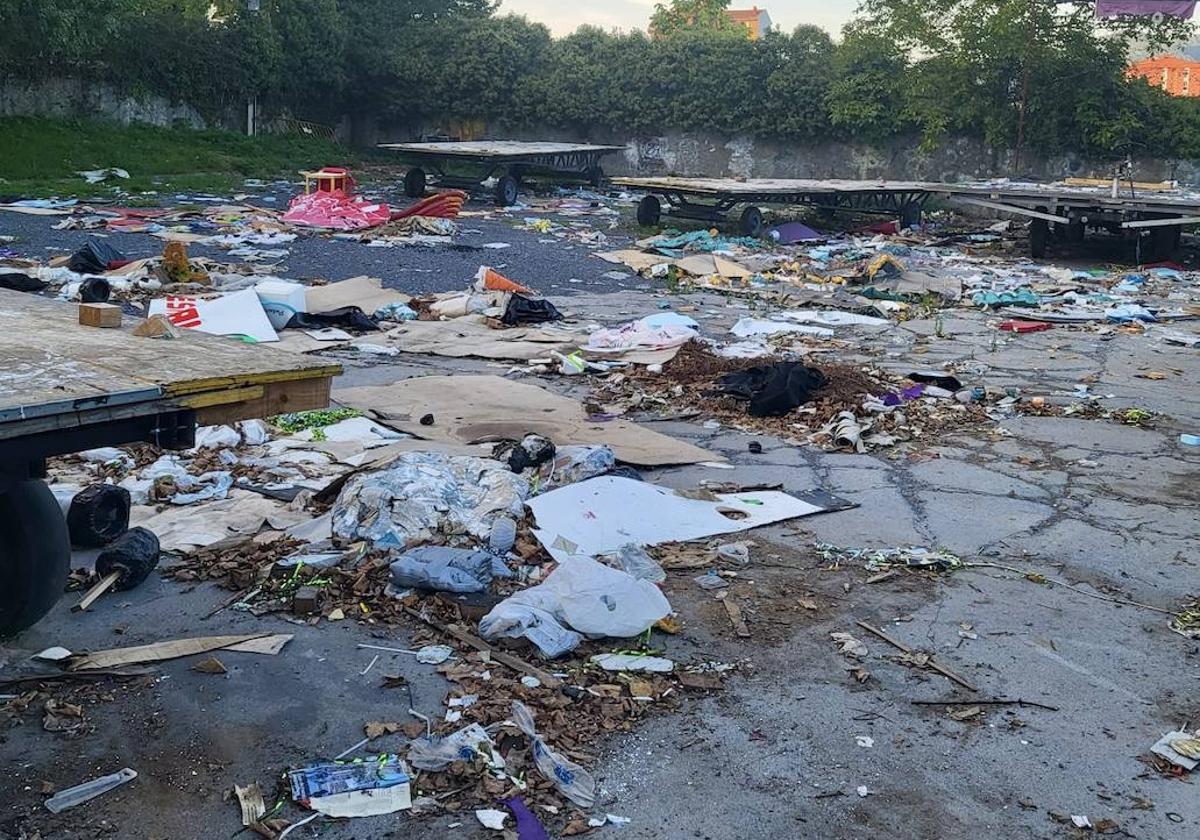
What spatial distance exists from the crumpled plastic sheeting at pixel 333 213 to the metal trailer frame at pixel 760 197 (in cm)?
365

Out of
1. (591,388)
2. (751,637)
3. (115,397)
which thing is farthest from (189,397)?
(591,388)

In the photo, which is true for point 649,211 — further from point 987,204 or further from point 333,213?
point 987,204

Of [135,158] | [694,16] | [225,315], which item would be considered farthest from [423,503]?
[694,16]

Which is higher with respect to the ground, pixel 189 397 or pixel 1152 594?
pixel 189 397

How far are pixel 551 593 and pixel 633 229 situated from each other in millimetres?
14131

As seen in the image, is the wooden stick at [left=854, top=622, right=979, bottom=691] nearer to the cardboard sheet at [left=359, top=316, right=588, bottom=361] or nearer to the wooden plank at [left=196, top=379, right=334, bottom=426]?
the wooden plank at [left=196, top=379, right=334, bottom=426]

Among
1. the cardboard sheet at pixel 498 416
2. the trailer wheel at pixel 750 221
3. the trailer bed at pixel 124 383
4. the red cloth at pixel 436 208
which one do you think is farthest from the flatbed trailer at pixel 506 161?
the trailer bed at pixel 124 383

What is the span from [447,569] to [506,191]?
16.3 m

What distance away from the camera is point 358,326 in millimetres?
9242

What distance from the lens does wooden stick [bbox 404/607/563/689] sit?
11.3ft

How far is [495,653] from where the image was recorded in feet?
11.8

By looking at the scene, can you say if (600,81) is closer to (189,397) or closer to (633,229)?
(633,229)

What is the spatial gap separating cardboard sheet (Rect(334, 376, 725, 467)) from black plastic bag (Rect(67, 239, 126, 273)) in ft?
16.9

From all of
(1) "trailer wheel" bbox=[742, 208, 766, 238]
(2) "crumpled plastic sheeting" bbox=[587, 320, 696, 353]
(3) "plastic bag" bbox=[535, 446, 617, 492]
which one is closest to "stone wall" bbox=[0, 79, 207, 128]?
(1) "trailer wheel" bbox=[742, 208, 766, 238]
